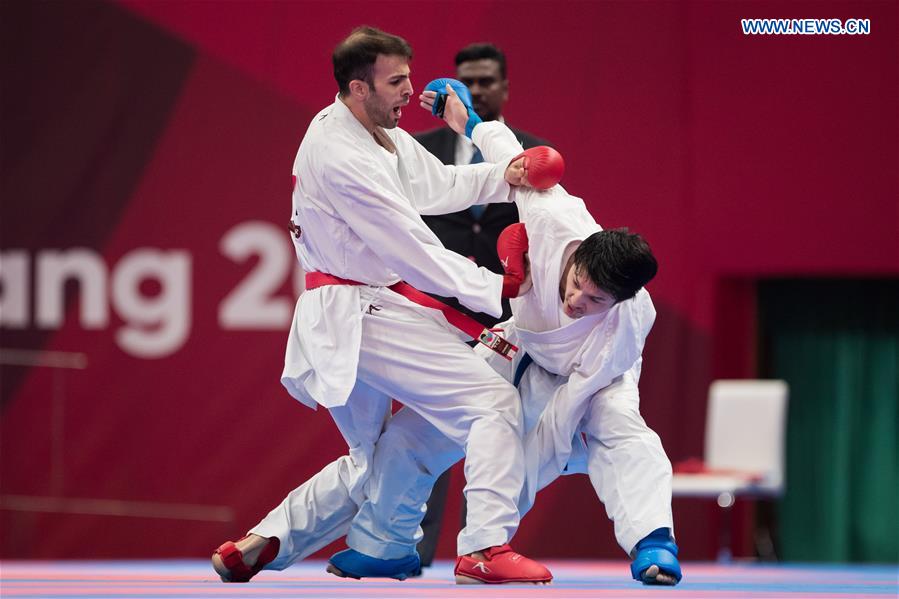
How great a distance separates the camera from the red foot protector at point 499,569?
118 inches

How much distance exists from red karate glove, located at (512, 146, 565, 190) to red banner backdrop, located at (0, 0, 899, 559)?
9.30ft

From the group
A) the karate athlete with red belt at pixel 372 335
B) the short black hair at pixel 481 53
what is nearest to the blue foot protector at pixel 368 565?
the karate athlete with red belt at pixel 372 335

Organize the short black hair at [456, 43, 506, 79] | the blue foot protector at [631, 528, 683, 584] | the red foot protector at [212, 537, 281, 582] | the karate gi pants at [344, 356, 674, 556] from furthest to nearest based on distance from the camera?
the short black hair at [456, 43, 506, 79]
the red foot protector at [212, 537, 281, 582]
the karate gi pants at [344, 356, 674, 556]
the blue foot protector at [631, 528, 683, 584]

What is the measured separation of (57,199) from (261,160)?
44.9 inches

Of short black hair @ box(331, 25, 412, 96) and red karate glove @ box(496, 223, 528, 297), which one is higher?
short black hair @ box(331, 25, 412, 96)

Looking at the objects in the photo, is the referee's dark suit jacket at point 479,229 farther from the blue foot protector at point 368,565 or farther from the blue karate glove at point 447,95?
the blue foot protector at point 368,565

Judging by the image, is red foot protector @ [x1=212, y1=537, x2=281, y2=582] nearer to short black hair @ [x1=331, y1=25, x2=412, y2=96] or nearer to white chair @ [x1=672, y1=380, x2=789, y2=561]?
short black hair @ [x1=331, y1=25, x2=412, y2=96]

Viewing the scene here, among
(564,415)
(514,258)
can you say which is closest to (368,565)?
(564,415)

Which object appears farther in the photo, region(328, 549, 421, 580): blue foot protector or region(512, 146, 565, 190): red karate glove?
region(328, 549, 421, 580): blue foot protector

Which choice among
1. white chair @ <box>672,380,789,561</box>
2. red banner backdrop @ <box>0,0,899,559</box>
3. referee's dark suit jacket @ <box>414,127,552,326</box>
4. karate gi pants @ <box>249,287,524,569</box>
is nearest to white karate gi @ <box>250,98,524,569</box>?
karate gi pants @ <box>249,287,524,569</box>

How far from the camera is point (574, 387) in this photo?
3207mm

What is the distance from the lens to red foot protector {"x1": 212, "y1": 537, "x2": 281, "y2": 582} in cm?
328

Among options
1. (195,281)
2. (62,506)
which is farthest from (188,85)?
(62,506)

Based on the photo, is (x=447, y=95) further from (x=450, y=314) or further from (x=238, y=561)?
(x=238, y=561)
